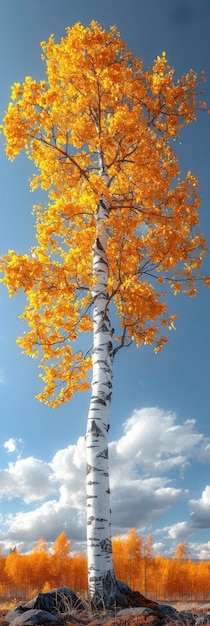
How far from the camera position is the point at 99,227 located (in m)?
11.8

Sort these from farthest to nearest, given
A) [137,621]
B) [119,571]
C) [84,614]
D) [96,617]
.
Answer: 1. [119,571]
2. [84,614]
3. [96,617]
4. [137,621]

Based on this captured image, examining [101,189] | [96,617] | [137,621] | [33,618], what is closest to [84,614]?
[96,617]

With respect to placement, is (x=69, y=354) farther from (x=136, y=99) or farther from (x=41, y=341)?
(x=136, y=99)

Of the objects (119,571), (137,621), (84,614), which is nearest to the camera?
(137,621)

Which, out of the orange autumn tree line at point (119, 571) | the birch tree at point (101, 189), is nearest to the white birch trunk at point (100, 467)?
the birch tree at point (101, 189)

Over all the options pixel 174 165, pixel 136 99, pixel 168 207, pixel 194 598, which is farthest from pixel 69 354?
pixel 194 598

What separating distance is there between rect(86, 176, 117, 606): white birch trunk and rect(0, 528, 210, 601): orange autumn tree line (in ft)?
192

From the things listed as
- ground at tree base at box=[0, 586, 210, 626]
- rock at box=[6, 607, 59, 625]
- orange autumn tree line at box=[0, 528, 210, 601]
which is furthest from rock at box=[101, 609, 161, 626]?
A: orange autumn tree line at box=[0, 528, 210, 601]

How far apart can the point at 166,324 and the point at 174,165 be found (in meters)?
4.59

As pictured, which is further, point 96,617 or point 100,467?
point 100,467

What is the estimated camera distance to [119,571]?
63.1 meters

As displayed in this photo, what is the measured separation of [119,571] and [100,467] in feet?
204

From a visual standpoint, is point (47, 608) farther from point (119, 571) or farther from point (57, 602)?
point (119, 571)

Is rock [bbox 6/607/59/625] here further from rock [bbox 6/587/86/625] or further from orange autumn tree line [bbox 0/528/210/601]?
orange autumn tree line [bbox 0/528/210/601]
